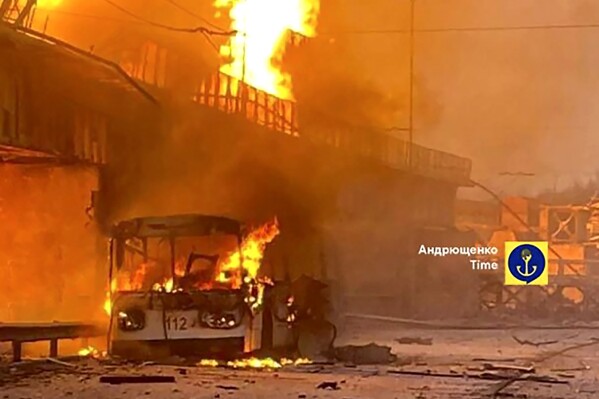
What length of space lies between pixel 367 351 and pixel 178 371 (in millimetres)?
3333

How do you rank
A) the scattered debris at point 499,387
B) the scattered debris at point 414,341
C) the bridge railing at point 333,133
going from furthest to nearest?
the bridge railing at point 333,133 < the scattered debris at point 414,341 < the scattered debris at point 499,387

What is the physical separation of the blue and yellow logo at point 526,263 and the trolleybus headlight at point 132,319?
60.1 ft

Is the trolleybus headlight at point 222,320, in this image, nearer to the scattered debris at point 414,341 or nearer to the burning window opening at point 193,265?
the burning window opening at point 193,265

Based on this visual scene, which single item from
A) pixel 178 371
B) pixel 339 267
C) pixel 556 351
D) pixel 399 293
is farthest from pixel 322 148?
pixel 178 371

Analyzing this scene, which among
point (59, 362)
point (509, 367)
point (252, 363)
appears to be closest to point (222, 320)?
point (252, 363)

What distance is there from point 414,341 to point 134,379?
9.90 meters

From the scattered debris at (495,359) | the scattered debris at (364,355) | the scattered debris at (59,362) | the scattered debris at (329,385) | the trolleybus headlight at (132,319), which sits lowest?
the scattered debris at (329,385)

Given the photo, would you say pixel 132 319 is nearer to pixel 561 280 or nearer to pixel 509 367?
pixel 509 367

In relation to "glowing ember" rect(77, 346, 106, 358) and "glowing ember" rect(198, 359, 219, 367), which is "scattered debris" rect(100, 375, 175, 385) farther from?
"glowing ember" rect(77, 346, 106, 358)

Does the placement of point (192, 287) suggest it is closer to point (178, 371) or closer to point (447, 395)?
point (178, 371)

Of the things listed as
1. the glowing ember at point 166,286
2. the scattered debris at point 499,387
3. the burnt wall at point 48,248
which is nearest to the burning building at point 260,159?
the burnt wall at point 48,248

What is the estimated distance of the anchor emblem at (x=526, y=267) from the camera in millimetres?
31156

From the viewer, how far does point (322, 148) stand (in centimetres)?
2481

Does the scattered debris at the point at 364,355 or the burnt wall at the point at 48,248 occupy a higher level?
the burnt wall at the point at 48,248
